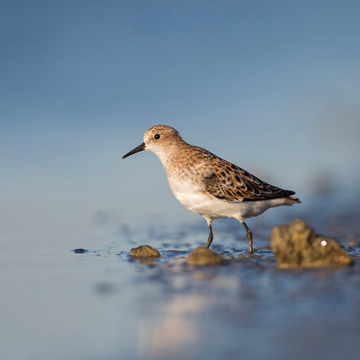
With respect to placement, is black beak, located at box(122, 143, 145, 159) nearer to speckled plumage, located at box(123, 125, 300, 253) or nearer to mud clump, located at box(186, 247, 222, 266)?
speckled plumage, located at box(123, 125, 300, 253)

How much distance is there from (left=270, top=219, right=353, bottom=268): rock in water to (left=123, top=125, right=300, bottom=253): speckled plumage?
6.58 feet

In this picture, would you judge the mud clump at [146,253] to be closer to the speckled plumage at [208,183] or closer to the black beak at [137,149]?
the speckled plumage at [208,183]

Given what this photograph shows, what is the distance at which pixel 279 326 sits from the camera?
4.10 metres

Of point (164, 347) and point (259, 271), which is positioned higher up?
point (259, 271)

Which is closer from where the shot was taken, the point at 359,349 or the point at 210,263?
the point at 359,349

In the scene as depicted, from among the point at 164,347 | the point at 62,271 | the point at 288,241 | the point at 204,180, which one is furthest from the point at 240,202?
the point at 164,347

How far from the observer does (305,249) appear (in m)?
6.96

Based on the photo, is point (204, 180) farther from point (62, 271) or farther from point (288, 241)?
point (62, 271)

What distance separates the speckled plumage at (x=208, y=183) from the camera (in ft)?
29.6

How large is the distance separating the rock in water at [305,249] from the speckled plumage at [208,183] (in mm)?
2006

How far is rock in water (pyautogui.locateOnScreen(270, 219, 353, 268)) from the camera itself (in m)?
6.90

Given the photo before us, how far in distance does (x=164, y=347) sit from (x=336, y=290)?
241cm

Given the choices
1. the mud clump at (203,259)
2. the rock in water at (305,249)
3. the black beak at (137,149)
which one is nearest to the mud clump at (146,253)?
the mud clump at (203,259)

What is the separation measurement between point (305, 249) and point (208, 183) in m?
2.59
